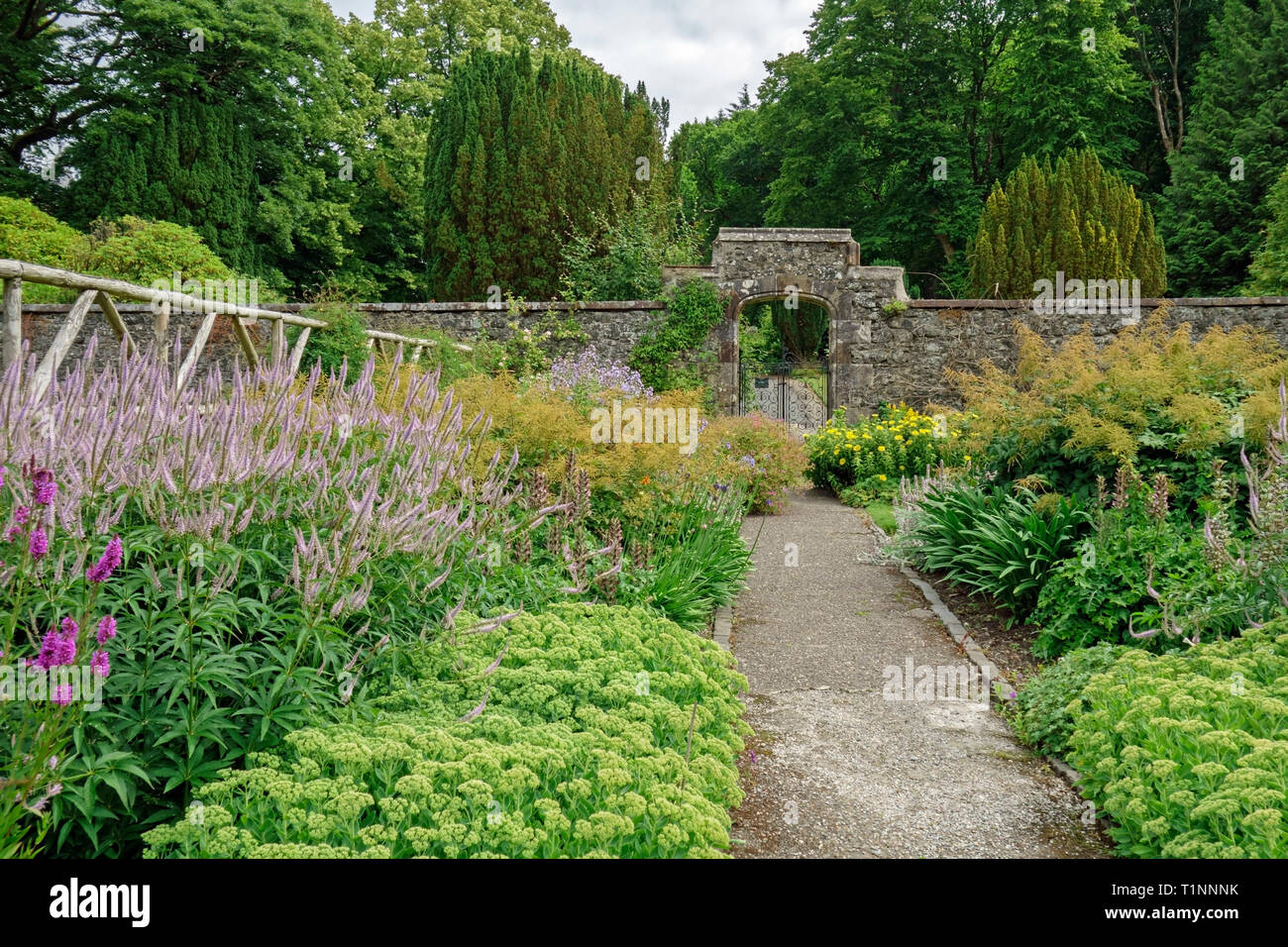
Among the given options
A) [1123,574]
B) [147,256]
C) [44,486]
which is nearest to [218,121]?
[147,256]

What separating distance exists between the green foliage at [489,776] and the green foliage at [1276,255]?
2042 centimetres

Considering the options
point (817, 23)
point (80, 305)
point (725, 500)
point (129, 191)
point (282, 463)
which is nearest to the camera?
point (282, 463)

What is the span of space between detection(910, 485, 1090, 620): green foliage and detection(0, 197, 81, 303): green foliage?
14633 millimetres

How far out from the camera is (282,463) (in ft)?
9.67

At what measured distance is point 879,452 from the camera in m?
12.9

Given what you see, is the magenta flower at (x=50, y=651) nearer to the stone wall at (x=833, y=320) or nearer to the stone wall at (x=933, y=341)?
the stone wall at (x=833, y=320)

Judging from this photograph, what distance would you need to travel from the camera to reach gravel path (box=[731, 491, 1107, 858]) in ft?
10.9

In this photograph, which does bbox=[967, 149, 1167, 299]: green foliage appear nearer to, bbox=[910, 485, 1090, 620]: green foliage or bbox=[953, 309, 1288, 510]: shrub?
bbox=[953, 309, 1288, 510]: shrub

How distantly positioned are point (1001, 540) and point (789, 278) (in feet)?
29.9

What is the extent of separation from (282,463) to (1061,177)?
21.7 meters

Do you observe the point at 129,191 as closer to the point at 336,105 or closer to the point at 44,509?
the point at 336,105

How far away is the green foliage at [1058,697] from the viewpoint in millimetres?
4117

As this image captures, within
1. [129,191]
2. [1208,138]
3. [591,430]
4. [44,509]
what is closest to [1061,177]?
[1208,138]

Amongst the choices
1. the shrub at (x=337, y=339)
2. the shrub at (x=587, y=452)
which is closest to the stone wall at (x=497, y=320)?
the shrub at (x=337, y=339)
